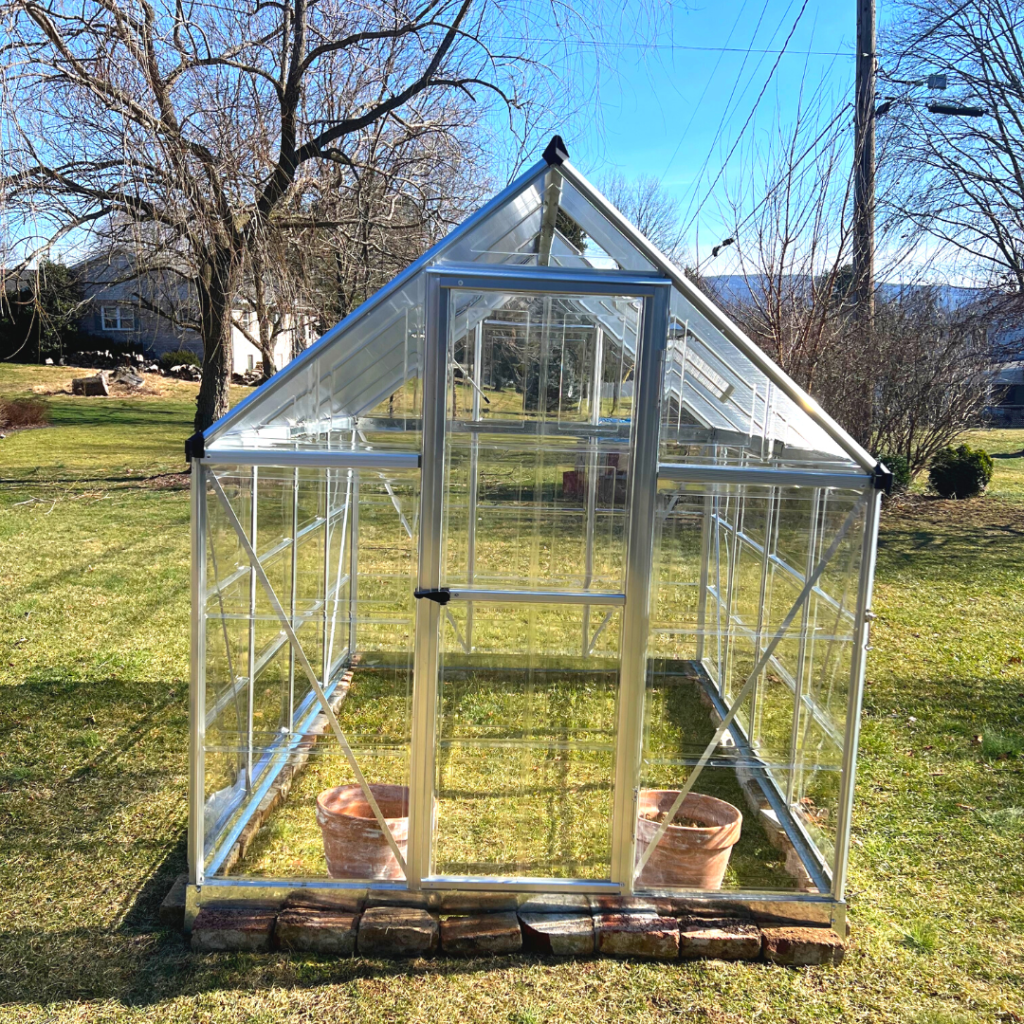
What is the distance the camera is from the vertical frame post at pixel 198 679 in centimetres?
330

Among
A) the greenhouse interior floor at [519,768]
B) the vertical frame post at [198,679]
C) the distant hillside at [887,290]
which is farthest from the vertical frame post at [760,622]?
the distant hillside at [887,290]

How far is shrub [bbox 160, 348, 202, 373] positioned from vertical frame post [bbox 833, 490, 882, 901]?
26036mm

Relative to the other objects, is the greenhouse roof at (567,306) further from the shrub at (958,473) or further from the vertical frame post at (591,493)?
the shrub at (958,473)

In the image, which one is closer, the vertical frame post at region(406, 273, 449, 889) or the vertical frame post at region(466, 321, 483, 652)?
the vertical frame post at region(406, 273, 449, 889)

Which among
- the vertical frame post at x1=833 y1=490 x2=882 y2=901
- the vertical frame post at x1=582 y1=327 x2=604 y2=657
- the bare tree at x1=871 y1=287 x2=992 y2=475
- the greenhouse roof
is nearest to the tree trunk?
the greenhouse roof

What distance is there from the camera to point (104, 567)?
9094 millimetres

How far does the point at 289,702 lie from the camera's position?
4.74m

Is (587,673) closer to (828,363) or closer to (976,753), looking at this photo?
(976,753)

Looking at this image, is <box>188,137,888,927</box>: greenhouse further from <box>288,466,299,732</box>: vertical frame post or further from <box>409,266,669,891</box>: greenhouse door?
<box>288,466,299,732</box>: vertical frame post

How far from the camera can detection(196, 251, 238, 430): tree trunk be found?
7.48 meters

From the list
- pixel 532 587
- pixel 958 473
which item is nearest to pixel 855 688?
pixel 532 587

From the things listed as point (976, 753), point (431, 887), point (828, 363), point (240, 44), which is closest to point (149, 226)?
point (240, 44)

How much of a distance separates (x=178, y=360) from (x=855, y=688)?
26764mm

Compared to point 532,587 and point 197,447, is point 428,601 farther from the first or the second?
point 197,447
